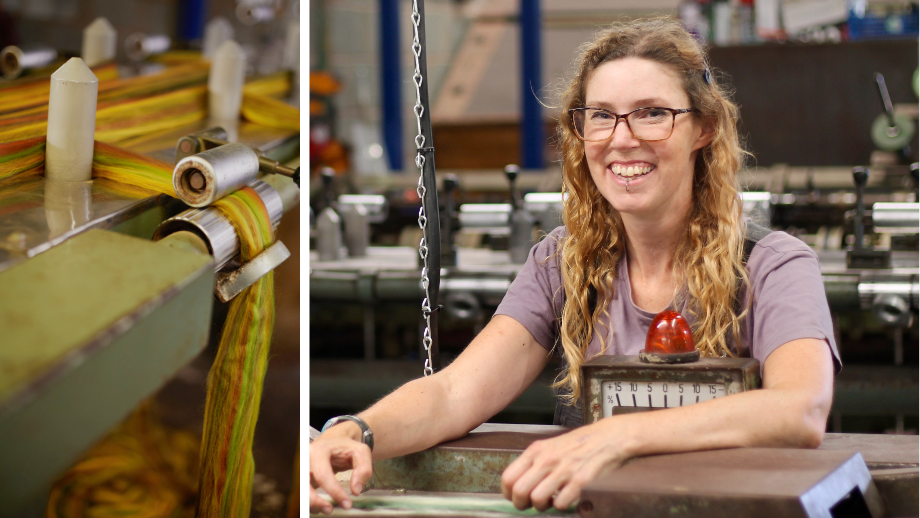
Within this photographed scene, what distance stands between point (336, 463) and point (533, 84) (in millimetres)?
4843

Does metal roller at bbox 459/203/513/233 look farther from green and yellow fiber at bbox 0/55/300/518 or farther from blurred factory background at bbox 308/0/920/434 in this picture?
green and yellow fiber at bbox 0/55/300/518

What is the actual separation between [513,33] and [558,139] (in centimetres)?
710

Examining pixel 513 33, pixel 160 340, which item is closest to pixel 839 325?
pixel 160 340

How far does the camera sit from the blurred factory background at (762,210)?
239 cm

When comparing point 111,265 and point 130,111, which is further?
point 130,111

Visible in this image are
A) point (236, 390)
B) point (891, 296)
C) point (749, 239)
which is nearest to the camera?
point (236, 390)

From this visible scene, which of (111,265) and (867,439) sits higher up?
(111,265)

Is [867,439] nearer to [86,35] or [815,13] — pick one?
[86,35]

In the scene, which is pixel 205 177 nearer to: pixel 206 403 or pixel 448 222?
pixel 206 403

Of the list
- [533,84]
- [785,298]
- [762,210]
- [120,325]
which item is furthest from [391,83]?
[120,325]

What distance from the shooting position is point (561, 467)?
33.1 inches

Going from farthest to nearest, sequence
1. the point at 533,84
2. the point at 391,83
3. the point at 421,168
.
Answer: the point at 391,83 < the point at 533,84 < the point at 421,168

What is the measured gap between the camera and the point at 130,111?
1.27 meters

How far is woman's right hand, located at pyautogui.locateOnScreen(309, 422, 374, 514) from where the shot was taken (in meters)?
0.88
